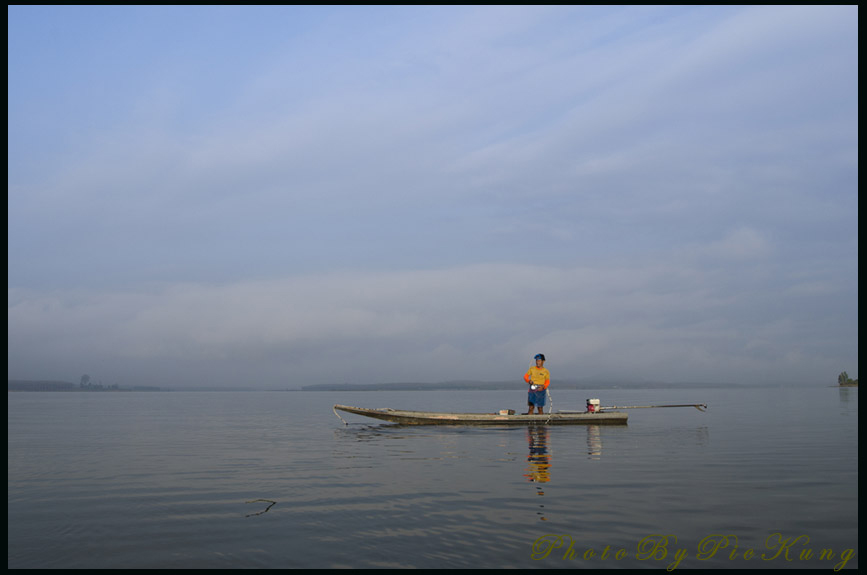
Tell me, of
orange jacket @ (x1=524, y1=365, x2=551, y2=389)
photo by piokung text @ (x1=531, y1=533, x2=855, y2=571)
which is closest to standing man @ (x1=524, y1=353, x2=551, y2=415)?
orange jacket @ (x1=524, y1=365, x2=551, y2=389)

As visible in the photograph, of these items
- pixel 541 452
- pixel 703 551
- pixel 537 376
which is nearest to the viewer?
pixel 703 551

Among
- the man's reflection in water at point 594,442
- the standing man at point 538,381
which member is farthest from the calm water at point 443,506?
the standing man at point 538,381

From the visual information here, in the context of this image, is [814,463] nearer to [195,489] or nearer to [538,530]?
[538,530]

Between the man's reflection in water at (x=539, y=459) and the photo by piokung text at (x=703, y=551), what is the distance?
1.75 metres

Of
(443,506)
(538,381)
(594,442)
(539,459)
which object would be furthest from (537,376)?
(443,506)

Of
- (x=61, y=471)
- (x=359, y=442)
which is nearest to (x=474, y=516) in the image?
(x=61, y=471)

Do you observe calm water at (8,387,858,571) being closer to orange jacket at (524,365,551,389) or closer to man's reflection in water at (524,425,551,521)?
man's reflection in water at (524,425,551,521)

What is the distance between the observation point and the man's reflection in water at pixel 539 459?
14.8m

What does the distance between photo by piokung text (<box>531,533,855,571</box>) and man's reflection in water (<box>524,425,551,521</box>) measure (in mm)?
1745

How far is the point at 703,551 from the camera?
8945mm

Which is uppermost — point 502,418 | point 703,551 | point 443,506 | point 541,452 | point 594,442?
point 703,551

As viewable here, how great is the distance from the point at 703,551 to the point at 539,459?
9.82 metres

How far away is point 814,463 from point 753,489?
5668 mm

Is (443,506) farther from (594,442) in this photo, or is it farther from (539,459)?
(594,442)
